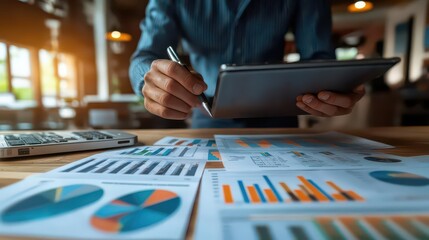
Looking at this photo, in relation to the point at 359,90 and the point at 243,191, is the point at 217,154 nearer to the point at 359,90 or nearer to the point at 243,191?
the point at 243,191

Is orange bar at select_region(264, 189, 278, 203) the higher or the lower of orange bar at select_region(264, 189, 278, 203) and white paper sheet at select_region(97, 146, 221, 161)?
the lower

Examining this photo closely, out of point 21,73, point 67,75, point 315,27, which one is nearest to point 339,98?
point 315,27

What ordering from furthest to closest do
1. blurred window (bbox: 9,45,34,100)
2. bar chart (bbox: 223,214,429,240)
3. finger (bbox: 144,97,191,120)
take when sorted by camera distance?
blurred window (bbox: 9,45,34,100) → finger (bbox: 144,97,191,120) → bar chart (bbox: 223,214,429,240)

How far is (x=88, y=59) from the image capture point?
5.63 m

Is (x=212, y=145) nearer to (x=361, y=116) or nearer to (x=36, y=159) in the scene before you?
(x=36, y=159)

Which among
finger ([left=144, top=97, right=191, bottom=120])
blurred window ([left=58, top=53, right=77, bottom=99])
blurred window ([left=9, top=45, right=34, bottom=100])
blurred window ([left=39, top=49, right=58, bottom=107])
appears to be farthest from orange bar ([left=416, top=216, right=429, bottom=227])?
blurred window ([left=58, top=53, right=77, bottom=99])

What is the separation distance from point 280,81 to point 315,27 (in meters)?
0.55

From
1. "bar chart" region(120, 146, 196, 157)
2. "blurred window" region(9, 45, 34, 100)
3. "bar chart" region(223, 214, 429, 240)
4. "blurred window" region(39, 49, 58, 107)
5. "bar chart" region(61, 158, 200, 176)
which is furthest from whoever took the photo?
"blurred window" region(39, 49, 58, 107)

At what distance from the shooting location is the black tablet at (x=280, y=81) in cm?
39

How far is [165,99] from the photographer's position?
1.71ft

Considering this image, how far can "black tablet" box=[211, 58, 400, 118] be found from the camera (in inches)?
15.2

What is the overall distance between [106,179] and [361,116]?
3.12 meters

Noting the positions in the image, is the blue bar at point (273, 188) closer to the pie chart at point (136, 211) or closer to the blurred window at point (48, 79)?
the pie chart at point (136, 211)

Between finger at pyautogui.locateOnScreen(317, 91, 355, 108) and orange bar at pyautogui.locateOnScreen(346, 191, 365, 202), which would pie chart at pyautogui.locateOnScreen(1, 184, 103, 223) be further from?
finger at pyautogui.locateOnScreen(317, 91, 355, 108)
